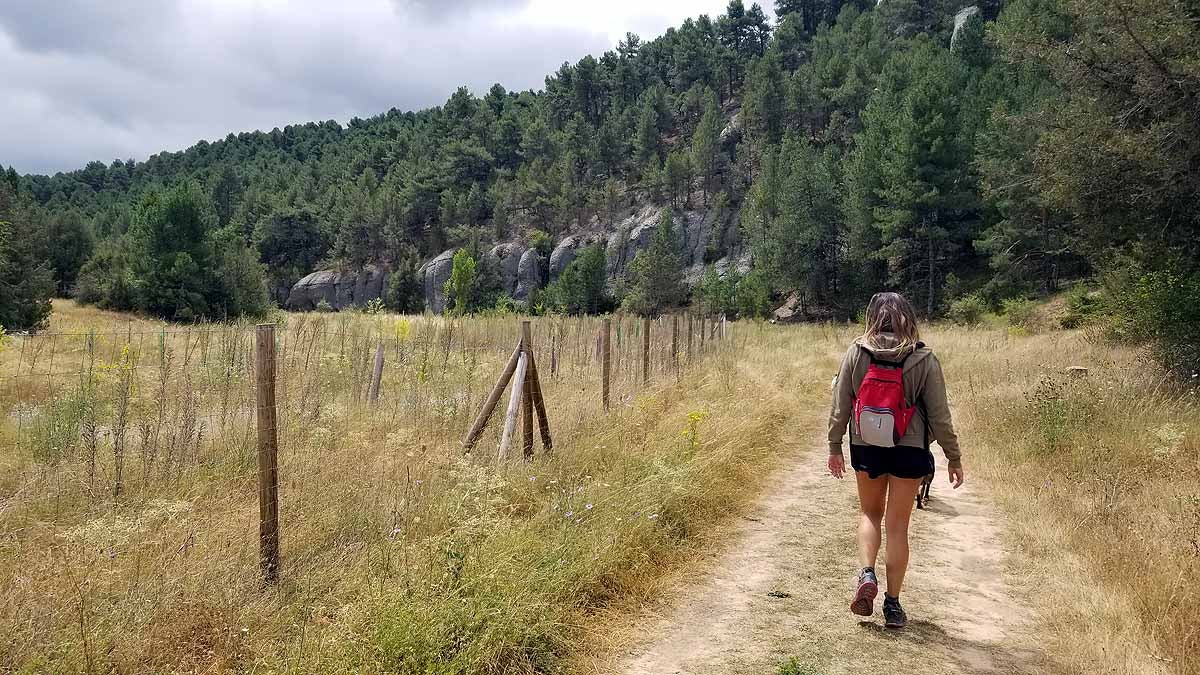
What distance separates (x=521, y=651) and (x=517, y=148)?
91.5 meters

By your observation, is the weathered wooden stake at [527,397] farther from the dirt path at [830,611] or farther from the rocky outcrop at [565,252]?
the rocky outcrop at [565,252]

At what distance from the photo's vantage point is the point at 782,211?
4822 centimetres

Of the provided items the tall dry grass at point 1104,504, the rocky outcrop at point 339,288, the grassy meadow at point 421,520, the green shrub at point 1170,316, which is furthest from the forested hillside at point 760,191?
the grassy meadow at point 421,520

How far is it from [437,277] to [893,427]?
76.0 m

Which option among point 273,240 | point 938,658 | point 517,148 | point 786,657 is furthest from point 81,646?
point 273,240

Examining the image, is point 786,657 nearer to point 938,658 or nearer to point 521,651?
point 938,658

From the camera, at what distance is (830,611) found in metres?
3.88

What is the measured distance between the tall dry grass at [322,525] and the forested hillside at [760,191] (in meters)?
8.83

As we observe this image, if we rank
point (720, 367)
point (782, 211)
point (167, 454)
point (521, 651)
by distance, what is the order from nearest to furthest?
point (521, 651) < point (167, 454) < point (720, 367) < point (782, 211)

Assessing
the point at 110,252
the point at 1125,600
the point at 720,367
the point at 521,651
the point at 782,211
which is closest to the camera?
the point at 521,651

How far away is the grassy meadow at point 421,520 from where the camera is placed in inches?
114

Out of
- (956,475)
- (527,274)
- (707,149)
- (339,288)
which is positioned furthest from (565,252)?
(956,475)

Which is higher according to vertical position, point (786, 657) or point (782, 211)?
point (782, 211)

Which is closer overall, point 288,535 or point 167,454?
point 288,535
